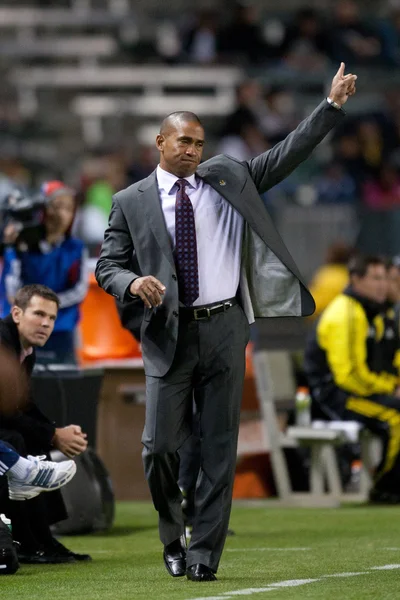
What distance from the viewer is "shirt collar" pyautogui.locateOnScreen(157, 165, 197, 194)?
7238 mm

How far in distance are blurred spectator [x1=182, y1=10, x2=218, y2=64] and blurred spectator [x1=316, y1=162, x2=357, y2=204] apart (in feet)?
11.9

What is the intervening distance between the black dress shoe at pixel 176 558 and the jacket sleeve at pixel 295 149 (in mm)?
1733

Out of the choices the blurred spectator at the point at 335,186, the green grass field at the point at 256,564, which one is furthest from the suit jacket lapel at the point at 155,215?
the blurred spectator at the point at 335,186

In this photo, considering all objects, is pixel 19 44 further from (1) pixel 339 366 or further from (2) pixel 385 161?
(1) pixel 339 366

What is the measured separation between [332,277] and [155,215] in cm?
940

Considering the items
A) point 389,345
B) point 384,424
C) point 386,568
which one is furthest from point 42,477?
point 389,345

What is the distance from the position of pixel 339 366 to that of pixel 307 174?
952 centimetres

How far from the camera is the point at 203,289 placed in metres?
7.07

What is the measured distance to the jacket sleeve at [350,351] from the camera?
12422 mm

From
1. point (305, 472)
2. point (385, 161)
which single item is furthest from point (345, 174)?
point (305, 472)

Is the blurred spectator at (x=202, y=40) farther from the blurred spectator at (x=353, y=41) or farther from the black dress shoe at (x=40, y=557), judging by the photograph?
the black dress shoe at (x=40, y=557)

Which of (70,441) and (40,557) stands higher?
(70,441)

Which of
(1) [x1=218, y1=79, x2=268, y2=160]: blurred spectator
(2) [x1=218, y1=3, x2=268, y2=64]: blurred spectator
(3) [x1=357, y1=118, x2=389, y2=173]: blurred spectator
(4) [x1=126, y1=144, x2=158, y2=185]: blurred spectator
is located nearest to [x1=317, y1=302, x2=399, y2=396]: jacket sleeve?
(4) [x1=126, y1=144, x2=158, y2=185]: blurred spectator

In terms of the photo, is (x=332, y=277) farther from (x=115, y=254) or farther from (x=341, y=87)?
(x=341, y=87)
